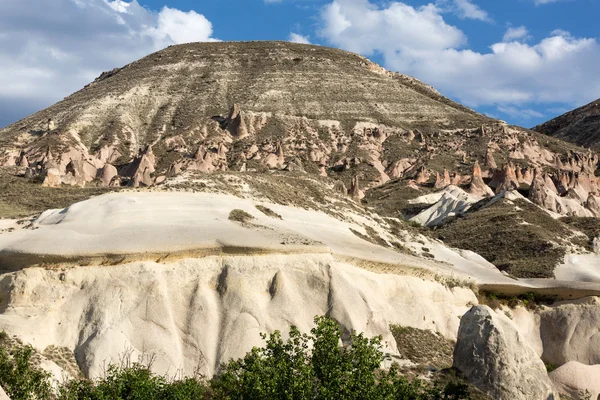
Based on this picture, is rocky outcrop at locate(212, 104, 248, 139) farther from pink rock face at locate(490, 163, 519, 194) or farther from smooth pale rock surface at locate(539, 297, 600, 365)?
smooth pale rock surface at locate(539, 297, 600, 365)

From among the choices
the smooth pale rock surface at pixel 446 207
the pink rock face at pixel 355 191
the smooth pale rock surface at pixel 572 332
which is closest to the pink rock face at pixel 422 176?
the smooth pale rock surface at pixel 446 207

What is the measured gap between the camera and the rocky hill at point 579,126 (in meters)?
116

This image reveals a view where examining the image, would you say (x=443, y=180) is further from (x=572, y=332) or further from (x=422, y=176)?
(x=572, y=332)

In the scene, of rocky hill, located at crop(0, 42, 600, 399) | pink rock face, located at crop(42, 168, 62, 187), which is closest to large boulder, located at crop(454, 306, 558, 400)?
rocky hill, located at crop(0, 42, 600, 399)

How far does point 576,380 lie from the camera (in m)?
22.9

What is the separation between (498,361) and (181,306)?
33.6ft

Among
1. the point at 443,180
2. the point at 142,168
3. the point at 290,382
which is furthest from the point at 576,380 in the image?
the point at 142,168

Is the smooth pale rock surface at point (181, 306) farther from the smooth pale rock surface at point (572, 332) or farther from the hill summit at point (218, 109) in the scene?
the hill summit at point (218, 109)

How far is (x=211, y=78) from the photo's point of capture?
115 m

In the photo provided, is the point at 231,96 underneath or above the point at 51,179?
above

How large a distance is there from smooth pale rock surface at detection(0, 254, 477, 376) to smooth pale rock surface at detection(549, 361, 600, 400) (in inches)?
224

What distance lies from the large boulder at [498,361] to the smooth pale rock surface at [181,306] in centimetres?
316

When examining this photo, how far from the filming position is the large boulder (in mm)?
18938

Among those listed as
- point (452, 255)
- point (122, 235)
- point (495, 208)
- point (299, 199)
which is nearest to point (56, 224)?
point (122, 235)
